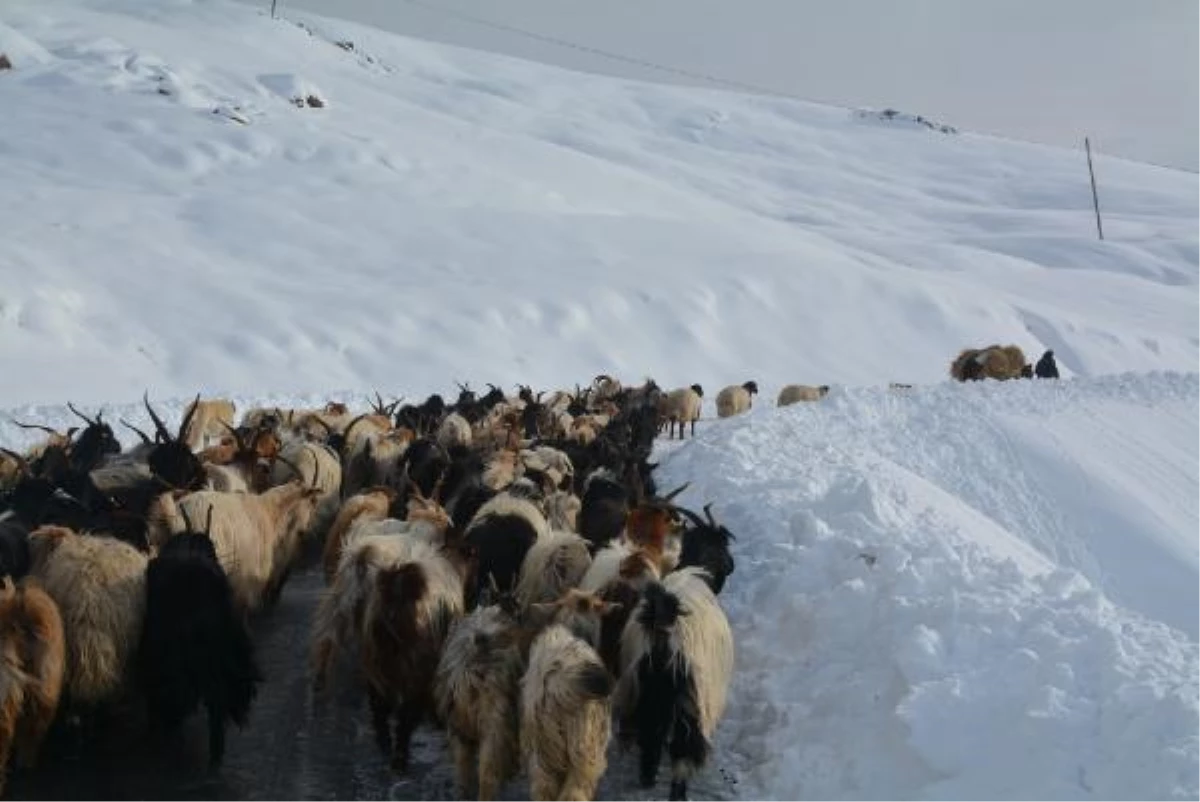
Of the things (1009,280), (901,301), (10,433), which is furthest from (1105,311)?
(10,433)

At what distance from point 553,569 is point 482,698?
160 cm

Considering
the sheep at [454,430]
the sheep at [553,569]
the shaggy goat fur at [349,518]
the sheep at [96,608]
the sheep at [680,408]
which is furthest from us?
the sheep at [680,408]

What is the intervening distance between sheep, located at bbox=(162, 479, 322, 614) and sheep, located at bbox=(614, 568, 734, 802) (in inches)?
115

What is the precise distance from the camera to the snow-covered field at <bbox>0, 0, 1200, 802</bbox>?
5453mm

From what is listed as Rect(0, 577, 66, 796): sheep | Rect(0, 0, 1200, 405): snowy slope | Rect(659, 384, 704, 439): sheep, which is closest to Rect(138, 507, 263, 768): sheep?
Rect(0, 577, 66, 796): sheep

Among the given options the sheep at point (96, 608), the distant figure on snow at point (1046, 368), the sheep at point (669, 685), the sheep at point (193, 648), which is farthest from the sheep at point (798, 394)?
the sheep at point (96, 608)

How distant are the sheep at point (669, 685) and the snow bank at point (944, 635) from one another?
44 centimetres

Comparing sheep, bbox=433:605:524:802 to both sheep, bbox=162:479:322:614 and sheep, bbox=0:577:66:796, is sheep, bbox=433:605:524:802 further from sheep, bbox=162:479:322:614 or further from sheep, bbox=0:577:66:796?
sheep, bbox=162:479:322:614

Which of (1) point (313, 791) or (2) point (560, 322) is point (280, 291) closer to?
(2) point (560, 322)

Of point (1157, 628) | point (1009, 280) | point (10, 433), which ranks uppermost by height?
point (1009, 280)

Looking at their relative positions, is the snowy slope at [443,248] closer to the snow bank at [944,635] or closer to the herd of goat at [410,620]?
the herd of goat at [410,620]

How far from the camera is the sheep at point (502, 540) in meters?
7.34

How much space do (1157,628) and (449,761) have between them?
142 inches

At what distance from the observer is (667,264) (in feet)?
132
